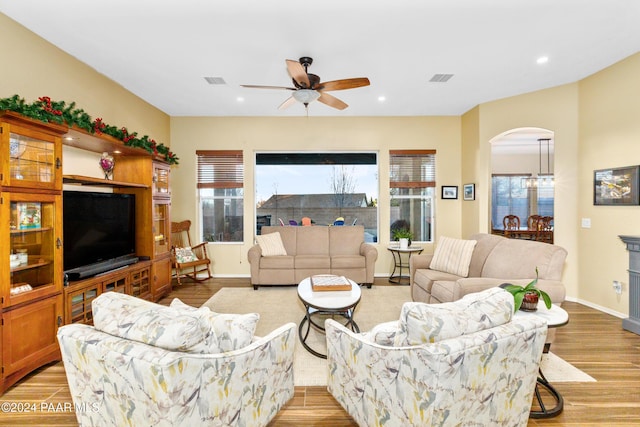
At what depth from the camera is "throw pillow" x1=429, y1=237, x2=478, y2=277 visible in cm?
364

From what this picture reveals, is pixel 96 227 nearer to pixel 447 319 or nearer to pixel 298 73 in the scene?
pixel 298 73

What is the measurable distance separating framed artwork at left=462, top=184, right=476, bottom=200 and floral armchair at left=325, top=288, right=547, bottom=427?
160 inches

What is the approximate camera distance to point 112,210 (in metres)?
3.71

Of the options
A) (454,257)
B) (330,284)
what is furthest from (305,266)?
(454,257)

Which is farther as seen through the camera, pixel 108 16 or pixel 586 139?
pixel 586 139

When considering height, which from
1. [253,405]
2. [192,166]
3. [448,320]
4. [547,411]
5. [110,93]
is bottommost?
[547,411]

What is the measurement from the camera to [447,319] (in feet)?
4.70

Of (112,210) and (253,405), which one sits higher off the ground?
(112,210)

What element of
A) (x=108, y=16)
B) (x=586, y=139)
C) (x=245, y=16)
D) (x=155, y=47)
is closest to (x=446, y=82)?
(x=586, y=139)

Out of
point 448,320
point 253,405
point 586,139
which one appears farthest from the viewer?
point 586,139

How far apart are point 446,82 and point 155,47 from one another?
3.69 meters

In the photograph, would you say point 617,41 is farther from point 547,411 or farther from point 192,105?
point 192,105

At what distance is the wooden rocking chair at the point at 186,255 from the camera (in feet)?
16.7

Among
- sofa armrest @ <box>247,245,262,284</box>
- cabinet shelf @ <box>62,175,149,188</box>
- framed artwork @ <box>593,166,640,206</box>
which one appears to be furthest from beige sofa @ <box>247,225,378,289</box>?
framed artwork @ <box>593,166,640,206</box>
